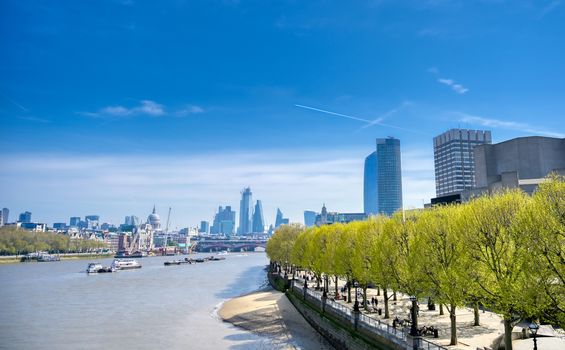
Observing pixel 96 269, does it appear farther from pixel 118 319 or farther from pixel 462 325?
pixel 462 325

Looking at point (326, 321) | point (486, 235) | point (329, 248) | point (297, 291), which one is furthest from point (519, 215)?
point (297, 291)

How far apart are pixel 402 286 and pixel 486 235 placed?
1485cm

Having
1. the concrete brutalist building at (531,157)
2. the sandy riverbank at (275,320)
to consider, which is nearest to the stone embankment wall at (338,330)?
the sandy riverbank at (275,320)

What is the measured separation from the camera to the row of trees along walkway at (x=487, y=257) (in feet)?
81.3

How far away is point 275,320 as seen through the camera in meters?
68.4

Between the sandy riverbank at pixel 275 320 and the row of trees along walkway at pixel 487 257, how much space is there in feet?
31.8

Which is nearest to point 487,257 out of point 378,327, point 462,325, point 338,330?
point 378,327

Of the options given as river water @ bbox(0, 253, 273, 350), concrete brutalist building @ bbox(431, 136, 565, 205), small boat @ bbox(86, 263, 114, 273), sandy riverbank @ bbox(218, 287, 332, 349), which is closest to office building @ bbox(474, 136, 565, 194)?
concrete brutalist building @ bbox(431, 136, 565, 205)

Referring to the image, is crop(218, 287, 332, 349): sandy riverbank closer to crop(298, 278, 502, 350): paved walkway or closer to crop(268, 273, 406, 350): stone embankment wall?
crop(268, 273, 406, 350): stone embankment wall

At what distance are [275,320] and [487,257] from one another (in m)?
43.8

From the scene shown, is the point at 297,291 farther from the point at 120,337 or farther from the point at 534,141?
the point at 534,141

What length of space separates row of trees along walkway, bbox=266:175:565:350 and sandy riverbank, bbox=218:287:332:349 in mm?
9677

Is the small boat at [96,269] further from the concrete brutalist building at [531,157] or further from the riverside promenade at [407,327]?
the riverside promenade at [407,327]

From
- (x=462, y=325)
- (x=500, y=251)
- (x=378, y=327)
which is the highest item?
(x=500, y=251)
